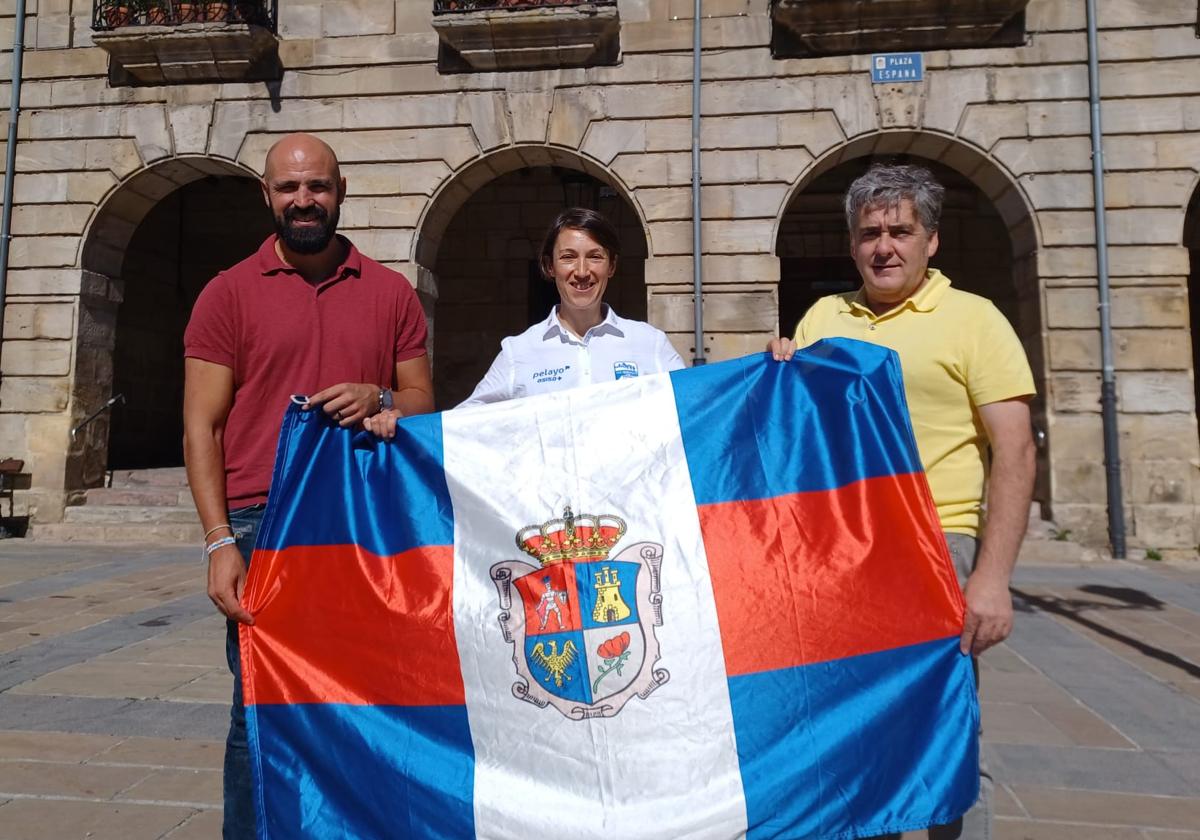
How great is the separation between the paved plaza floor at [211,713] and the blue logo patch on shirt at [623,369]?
75.6 inches

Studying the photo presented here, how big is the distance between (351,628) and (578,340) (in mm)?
1107

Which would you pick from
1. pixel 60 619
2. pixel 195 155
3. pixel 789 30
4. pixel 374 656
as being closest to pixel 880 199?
pixel 374 656

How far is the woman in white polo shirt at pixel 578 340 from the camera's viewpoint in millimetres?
2613

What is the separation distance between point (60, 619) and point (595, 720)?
17.5ft

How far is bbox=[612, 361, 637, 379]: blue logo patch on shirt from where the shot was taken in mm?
2590

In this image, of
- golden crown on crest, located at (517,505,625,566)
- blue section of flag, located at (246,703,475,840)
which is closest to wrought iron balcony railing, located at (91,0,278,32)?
golden crown on crest, located at (517,505,625,566)

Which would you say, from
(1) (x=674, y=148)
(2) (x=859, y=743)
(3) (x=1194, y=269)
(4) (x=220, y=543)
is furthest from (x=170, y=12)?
(3) (x=1194, y=269)

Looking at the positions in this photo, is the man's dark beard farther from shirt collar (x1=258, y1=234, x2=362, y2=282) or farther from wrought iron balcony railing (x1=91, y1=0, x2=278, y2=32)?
wrought iron balcony railing (x1=91, y1=0, x2=278, y2=32)

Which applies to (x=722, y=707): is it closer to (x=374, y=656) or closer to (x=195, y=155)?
(x=374, y=656)

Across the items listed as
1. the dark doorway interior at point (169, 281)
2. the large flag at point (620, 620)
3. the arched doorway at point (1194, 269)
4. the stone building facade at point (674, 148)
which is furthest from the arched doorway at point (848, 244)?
the large flag at point (620, 620)

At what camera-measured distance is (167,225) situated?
46.1ft

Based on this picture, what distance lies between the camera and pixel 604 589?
2.08 metres

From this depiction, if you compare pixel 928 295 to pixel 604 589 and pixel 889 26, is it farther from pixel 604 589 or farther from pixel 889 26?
pixel 889 26

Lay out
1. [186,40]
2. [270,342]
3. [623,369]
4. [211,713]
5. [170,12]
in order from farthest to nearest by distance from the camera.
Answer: [170,12] → [186,40] → [211,713] → [623,369] → [270,342]
